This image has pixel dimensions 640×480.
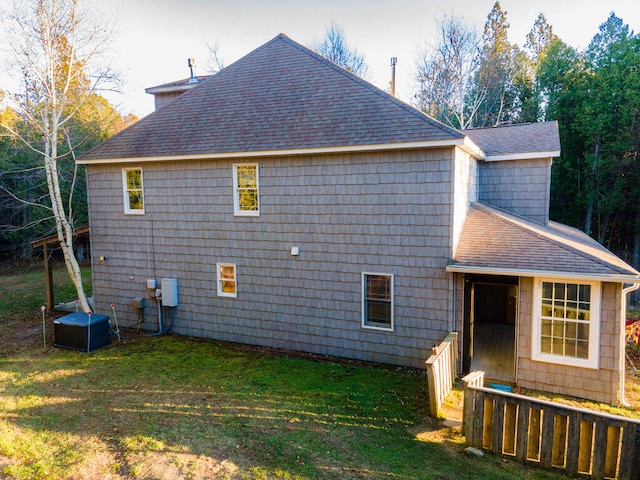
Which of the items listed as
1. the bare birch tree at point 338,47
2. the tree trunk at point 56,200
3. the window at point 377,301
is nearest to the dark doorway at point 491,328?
the window at point 377,301

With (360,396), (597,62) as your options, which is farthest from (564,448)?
(597,62)

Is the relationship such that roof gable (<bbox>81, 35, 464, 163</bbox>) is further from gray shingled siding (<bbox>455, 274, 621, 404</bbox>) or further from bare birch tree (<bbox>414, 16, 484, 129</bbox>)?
bare birch tree (<bbox>414, 16, 484, 129</bbox>)

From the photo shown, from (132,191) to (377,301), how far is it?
754 centimetres

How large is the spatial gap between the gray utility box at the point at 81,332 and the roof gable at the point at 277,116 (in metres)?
4.39

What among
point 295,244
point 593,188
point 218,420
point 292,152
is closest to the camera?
point 218,420

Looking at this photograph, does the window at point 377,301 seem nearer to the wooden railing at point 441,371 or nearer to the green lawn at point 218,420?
the green lawn at point 218,420

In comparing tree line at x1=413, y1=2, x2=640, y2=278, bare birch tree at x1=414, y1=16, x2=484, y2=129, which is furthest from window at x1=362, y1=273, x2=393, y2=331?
bare birch tree at x1=414, y1=16, x2=484, y2=129

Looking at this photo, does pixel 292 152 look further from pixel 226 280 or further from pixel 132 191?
pixel 132 191

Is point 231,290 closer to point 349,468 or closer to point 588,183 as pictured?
point 349,468

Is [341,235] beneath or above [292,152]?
beneath

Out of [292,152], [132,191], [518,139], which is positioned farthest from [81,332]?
[518,139]

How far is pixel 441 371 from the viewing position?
7215 mm

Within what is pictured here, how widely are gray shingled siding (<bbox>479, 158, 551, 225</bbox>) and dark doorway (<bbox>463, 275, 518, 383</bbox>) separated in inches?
88.7

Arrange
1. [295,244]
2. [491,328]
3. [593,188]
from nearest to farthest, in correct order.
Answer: [295,244]
[491,328]
[593,188]
